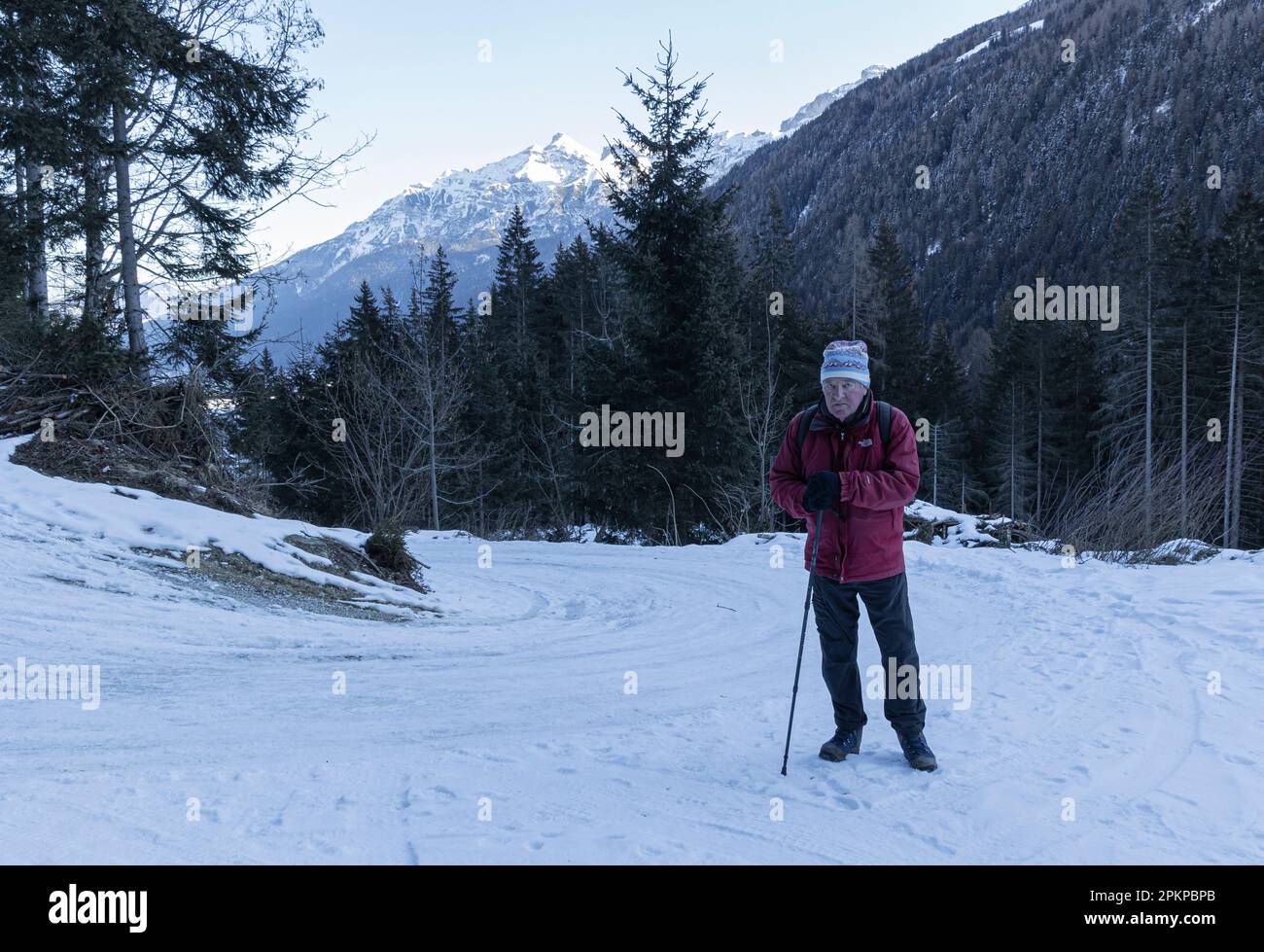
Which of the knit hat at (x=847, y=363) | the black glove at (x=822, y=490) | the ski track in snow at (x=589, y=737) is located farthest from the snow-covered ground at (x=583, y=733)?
the knit hat at (x=847, y=363)

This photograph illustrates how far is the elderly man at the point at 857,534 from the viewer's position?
4.11 metres

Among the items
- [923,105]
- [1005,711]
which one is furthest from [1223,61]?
[1005,711]

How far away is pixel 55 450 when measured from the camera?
9312 millimetres

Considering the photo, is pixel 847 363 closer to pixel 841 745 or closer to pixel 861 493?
pixel 861 493

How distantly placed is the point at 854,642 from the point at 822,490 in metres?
0.95

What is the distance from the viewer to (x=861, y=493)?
160 inches

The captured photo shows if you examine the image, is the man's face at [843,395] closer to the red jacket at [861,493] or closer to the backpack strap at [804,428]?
the red jacket at [861,493]

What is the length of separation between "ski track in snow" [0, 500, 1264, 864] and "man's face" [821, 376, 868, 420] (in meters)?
1.90

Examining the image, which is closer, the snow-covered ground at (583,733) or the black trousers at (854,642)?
the snow-covered ground at (583,733)

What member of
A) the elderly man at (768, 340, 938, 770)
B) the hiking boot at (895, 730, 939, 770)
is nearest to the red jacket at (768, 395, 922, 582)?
the elderly man at (768, 340, 938, 770)

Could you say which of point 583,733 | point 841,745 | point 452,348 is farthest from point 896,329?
point 583,733

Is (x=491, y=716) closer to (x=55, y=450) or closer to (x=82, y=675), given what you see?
(x=82, y=675)

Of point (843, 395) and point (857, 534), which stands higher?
point (843, 395)
